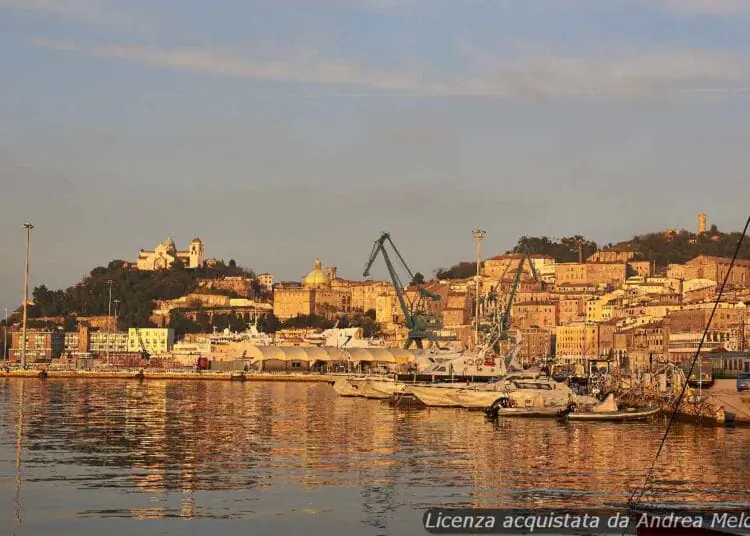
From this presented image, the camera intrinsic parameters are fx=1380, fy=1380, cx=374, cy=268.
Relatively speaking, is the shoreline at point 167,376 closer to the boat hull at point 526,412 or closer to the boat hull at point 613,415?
the boat hull at point 526,412

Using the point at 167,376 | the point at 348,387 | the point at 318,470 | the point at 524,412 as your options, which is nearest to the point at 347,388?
the point at 348,387

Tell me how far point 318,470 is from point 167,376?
98.6 meters

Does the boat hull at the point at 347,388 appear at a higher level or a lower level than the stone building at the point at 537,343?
lower

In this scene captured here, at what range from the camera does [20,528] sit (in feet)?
78.3

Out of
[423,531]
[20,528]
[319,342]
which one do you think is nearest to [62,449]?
[20,528]

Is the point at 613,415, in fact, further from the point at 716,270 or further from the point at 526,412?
the point at 716,270

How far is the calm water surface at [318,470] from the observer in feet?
82.6

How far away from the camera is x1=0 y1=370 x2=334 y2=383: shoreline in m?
124

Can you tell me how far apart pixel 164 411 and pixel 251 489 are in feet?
103

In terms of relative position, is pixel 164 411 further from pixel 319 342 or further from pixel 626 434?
pixel 319 342

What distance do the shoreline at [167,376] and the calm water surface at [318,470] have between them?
7093cm

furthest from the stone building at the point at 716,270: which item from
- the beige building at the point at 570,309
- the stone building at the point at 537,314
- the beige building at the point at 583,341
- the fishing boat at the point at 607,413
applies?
the fishing boat at the point at 607,413

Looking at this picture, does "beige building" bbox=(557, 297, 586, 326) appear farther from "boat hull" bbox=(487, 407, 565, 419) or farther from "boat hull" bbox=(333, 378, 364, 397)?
"boat hull" bbox=(487, 407, 565, 419)

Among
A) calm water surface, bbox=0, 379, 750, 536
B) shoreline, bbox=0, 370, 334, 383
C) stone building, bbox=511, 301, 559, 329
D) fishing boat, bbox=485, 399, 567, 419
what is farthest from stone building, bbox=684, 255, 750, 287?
calm water surface, bbox=0, 379, 750, 536
